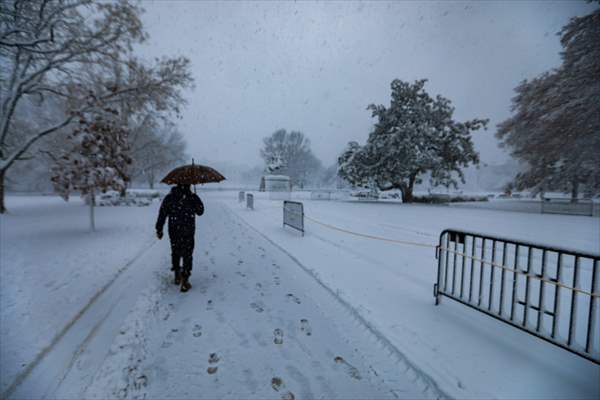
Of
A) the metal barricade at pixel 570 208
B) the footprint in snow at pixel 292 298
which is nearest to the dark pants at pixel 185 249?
the footprint in snow at pixel 292 298

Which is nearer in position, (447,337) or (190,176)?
(447,337)

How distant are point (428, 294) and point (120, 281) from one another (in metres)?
5.97

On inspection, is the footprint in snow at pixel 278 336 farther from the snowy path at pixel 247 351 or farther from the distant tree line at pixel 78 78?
the distant tree line at pixel 78 78

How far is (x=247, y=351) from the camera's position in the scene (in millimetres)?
2846

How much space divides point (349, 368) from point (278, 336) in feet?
3.19

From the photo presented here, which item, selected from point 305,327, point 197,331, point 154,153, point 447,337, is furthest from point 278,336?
point 154,153

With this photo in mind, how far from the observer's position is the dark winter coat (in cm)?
443

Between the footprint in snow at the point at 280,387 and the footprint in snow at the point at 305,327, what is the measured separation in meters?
0.82

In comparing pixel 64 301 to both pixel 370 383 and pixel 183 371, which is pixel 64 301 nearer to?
pixel 183 371

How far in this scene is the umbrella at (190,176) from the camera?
14.6ft

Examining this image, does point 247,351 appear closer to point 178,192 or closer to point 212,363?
point 212,363

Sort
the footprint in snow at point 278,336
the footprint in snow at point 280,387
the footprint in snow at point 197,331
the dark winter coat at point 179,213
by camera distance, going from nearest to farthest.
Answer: the footprint in snow at point 280,387 < the footprint in snow at point 278,336 < the footprint in snow at point 197,331 < the dark winter coat at point 179,213

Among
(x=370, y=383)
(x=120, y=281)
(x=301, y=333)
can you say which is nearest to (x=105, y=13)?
(x=120, y=281)

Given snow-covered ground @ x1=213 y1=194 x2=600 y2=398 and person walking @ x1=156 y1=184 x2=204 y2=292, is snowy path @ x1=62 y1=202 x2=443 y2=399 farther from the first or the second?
person walking @ x1=156 y1=184 x2=204 y2=292
